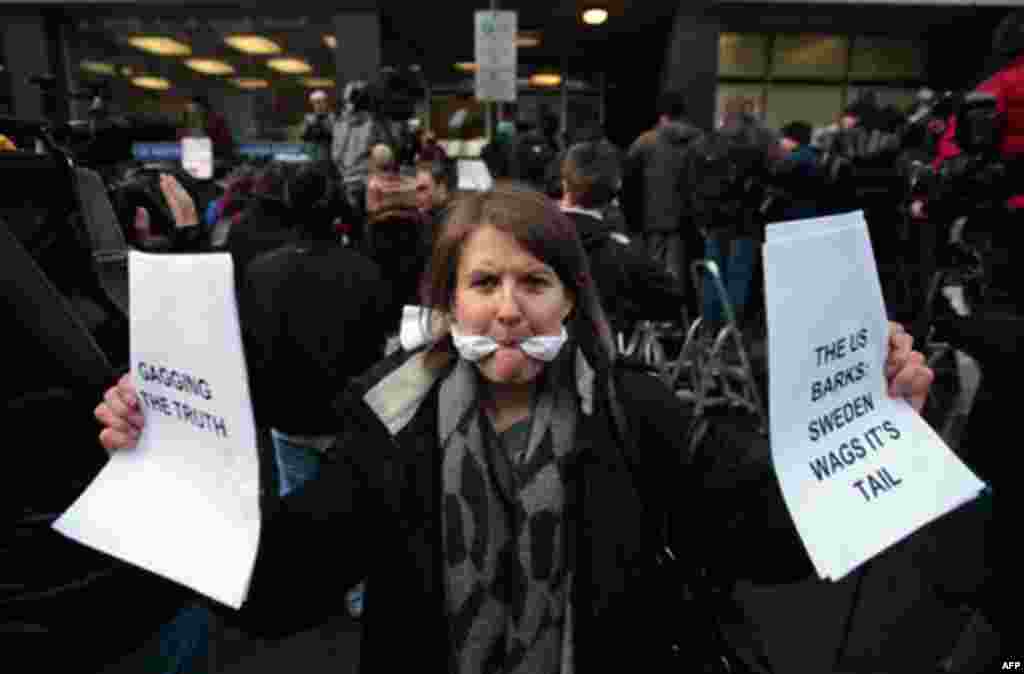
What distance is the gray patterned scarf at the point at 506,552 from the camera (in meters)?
1.47

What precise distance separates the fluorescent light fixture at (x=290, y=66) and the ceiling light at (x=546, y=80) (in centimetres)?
493

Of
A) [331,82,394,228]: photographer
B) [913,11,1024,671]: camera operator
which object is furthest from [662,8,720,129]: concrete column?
[913,11,1024,671]: camera operator

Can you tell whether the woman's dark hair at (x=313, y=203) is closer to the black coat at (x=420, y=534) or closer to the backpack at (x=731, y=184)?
the black coat at (x=420, y=534)

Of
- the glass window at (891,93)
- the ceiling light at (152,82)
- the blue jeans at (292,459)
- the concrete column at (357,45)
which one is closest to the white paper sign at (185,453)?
the blue jeans at (292,459)

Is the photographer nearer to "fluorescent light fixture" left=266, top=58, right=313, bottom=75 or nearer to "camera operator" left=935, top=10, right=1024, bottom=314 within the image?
"camera operator" left=935, top=10, right=1024, bottom=314

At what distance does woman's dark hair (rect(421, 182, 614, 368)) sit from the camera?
1.56 meters

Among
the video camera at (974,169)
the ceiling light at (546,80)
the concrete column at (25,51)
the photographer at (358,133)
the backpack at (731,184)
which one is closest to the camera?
the video camera at (974,169)

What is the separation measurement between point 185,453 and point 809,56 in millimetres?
15833

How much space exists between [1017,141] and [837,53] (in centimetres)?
1316

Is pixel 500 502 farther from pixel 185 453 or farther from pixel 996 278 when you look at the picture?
pixel 996 278

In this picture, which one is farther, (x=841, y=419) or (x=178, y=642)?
(x=178, y=642)

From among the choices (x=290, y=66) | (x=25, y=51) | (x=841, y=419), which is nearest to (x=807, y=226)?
(x=841, y=419)

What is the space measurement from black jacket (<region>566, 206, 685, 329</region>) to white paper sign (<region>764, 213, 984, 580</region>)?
2254 millimetres

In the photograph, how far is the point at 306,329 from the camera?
3.06m
